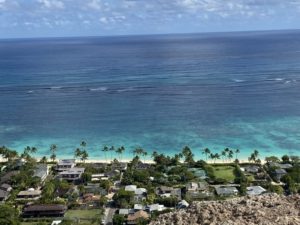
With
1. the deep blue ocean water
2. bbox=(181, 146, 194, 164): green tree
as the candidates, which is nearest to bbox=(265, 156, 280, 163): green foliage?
the deep blue ocean water

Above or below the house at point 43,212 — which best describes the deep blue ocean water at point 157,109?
above

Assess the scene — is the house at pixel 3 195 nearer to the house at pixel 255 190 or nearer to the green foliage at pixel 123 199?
the green foliage at pixel 123 199

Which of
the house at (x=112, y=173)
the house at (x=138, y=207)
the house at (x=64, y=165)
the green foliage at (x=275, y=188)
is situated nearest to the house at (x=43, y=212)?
the house at (x=138, y=207)

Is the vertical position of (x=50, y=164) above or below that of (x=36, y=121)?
below

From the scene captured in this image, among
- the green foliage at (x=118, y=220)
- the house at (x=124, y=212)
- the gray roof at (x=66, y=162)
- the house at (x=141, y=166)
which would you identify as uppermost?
the gray roof at (x=66, y=162)

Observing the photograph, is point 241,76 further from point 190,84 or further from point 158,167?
point 158,167

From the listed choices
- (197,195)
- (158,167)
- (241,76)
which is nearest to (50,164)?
(158,167)

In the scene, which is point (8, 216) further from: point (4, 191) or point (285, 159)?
point (285, 159)
